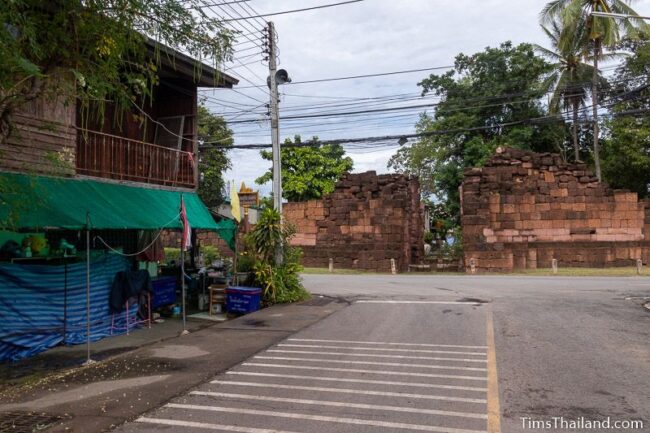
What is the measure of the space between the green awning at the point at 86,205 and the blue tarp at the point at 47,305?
1030 millimetres

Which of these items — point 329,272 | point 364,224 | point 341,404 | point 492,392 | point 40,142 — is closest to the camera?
point 341,404

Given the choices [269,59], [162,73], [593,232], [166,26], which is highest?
[269,59]

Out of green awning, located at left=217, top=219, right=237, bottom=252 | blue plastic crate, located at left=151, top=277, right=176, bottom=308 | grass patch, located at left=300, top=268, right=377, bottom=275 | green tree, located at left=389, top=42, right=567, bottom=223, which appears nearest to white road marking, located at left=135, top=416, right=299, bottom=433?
blue plastic crate, located at left=151, top=277, right=176, bottom=308

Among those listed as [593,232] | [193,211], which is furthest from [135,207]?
[593,232]

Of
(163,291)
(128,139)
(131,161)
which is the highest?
(128,139)

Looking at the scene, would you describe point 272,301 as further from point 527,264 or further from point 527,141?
point 527,141

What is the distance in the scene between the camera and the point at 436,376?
6.94 meters

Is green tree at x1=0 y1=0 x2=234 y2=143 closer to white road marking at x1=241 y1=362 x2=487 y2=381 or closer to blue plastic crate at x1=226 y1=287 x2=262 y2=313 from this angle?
white road marking at x1=241 y1=362 x2=487 y2=381

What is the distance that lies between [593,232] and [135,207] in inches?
901

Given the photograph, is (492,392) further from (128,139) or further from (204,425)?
(128,139)

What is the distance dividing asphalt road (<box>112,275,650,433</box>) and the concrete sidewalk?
0.31m

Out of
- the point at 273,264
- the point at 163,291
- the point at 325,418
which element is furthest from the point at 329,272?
the point at 325,418

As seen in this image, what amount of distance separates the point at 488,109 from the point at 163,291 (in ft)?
86.1

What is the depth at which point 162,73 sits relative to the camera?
42.0 ft
